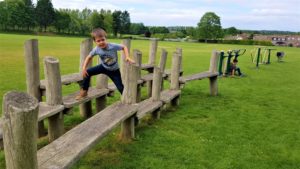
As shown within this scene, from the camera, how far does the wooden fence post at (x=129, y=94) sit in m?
6.36

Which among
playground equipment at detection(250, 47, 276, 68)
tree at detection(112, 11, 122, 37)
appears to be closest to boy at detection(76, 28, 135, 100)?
playground equipment at detection(250, 47, 276, 68)

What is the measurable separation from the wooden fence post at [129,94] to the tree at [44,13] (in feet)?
327

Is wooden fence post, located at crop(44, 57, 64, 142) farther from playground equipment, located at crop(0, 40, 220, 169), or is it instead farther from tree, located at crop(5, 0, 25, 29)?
tree, located at crop(5, 0, 25, 29)

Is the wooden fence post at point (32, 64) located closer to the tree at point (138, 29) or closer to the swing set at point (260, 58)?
the swing set at point (260, 58)

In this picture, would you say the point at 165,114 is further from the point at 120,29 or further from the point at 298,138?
the point at 120,29

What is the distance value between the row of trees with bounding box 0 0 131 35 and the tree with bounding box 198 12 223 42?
2866cm

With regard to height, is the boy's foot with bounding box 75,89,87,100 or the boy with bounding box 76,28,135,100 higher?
the boy with bounding box 76,28,135,100

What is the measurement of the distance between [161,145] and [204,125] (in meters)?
1.90

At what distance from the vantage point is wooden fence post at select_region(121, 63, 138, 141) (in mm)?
6355

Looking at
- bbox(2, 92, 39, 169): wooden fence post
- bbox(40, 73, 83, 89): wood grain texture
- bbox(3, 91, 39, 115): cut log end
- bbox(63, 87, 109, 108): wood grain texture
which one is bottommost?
bbox(63, 87, 109, 108): wood grain texture

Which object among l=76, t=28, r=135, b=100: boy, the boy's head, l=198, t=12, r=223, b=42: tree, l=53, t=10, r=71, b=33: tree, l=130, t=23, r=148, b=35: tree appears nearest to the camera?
the boy's head

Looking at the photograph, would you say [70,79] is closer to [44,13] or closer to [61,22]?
[44,13]

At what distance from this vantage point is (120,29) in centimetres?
11475

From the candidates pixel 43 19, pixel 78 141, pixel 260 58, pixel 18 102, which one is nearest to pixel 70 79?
pixel 78 141
